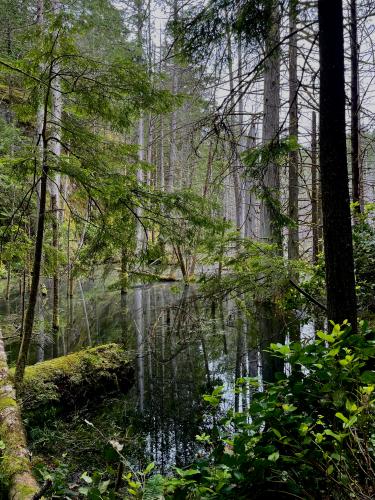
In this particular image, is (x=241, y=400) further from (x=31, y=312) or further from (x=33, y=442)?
(x=31, y=312)

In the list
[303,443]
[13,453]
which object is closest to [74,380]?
[13,453]

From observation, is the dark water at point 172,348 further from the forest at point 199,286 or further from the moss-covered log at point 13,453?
the moss-covered log at point 13,453

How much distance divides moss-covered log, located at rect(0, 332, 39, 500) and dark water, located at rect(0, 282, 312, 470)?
1.75 metres

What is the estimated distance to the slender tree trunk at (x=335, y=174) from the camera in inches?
110

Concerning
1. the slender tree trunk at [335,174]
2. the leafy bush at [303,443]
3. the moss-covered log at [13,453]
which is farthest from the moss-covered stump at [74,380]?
the slender tree trunk at [335,174]

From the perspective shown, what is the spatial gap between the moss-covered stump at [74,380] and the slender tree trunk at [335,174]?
4230mm

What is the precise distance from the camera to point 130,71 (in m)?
4.16

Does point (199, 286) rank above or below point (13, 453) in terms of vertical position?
above

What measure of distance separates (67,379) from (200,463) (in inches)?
178

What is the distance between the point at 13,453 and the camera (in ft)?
9.73

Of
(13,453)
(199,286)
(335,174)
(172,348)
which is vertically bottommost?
(172,348)

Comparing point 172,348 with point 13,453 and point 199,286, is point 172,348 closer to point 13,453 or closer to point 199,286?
point 199,286

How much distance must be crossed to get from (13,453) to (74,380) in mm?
2767

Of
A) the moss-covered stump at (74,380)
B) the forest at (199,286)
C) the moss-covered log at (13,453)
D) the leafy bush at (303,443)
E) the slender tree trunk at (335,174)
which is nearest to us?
the leafy bush at (303,443)
